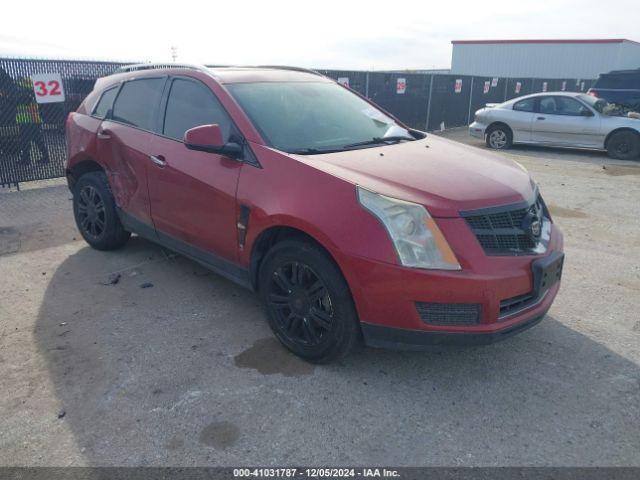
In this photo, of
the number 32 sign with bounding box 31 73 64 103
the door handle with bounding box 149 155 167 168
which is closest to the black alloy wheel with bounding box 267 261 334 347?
the door handle with bounding box 149 155 167 168

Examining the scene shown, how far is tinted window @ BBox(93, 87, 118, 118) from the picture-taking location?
4.91 meters

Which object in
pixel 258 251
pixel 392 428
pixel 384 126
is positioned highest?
pixel 384 126

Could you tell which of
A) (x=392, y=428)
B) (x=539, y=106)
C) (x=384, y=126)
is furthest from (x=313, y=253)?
(x=539, y=106)

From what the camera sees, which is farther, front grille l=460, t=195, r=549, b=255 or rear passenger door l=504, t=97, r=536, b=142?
rear passenger door l=504, t=97, r=536, b=142

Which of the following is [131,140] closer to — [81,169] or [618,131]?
[81,169]

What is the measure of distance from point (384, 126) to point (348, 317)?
6.22ft

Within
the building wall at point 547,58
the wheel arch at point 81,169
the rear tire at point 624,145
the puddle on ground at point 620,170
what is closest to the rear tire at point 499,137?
the rear tire at point 624,145

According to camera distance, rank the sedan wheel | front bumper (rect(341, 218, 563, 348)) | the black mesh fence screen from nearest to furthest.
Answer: front bumper (rect(341, 218, 563, 348)), the black mesh fence screen, the sedan wheel

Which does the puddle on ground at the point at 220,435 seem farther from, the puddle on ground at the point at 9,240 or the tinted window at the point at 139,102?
the puddle on ground at the point at 9,240

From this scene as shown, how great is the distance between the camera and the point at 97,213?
16.7 feet

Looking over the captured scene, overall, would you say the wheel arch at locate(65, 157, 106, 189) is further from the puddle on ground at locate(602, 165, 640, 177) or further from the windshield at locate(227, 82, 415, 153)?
the puddle on ground at locate(602, 165, 640, 177)

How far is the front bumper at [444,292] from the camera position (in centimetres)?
270

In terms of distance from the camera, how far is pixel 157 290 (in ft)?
14.5

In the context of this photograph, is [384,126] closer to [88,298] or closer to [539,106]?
[88,298]
